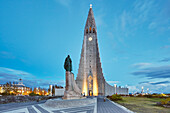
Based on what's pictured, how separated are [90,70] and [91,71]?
54 centimetres

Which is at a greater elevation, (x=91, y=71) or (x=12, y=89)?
(x=91, y=71)

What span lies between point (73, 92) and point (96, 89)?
1197 inches

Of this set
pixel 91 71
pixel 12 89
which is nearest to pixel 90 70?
pixel 91 71

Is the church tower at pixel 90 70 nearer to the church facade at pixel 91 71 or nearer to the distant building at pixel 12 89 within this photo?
the church facade at pixel 91 71

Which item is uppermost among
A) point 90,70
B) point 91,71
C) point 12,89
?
point 90,70

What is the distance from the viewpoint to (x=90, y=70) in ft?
154

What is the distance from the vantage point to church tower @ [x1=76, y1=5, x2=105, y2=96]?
45688 mm

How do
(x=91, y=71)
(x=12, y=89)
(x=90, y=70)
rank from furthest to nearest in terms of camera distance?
(x=90, y=70) < (x=91, y=71) < (x=12, y=89)

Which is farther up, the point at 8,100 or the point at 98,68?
the point at 98,68

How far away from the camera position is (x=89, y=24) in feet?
168

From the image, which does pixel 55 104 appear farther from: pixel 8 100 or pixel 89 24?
pixel 89 24

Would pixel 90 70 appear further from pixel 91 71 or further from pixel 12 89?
pixel 12 89

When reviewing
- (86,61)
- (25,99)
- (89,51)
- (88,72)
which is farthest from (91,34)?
(25,99)

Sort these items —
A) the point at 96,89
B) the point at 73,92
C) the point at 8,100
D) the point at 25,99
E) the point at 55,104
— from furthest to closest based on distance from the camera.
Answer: the point at 96,89, the point at 25,99, the point at 8,100, the point at 73,92, the point at 55,104
